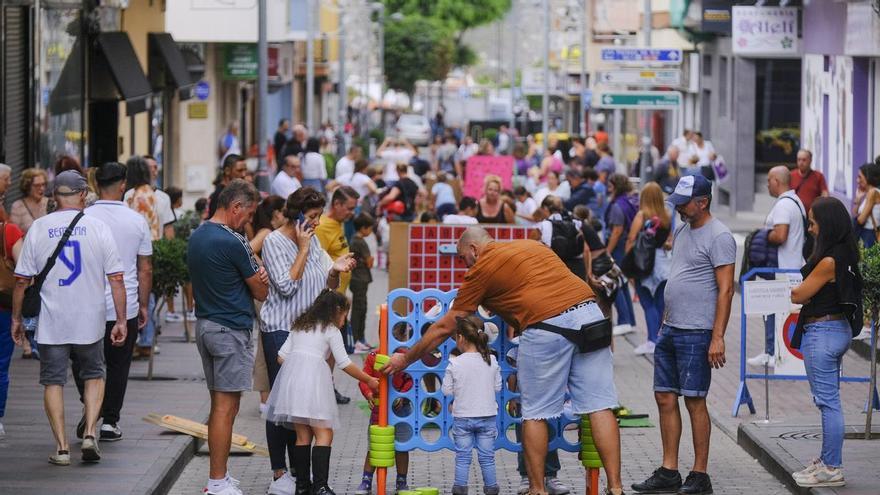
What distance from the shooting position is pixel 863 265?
10867 mm

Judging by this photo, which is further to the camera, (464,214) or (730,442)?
(464,214)

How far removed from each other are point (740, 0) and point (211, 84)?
12842 millimetres

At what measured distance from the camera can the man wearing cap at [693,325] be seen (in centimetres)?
978

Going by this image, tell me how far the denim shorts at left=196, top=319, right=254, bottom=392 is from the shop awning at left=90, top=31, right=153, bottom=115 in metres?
14.3

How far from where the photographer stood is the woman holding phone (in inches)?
396

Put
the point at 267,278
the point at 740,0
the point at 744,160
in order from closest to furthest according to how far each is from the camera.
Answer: the point at 267,278 < the point at 740,0 < the point at 744,160

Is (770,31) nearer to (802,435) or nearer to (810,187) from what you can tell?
(810,187)

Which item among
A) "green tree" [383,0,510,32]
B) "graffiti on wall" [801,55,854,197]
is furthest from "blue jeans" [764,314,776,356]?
"green tree" [383,0,510,32]

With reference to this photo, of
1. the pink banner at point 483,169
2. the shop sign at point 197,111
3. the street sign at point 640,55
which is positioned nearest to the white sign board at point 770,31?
the street sign at point 640,55

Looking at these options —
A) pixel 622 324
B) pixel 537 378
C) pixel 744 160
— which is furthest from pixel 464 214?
pixel 744 160

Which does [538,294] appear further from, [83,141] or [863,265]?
[83,141]

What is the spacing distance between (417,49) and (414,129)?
17214 mm

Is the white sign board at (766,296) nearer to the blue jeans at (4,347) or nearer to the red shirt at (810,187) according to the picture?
the blue jeans at (4,347)

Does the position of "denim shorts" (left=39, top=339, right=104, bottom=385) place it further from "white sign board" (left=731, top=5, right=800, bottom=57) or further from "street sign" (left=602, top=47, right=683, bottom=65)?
"white sign board" (left=731, top=5, right=800, bottom=57)
